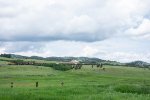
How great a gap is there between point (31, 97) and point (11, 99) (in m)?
2.32

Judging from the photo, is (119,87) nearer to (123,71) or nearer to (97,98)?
(97,98)

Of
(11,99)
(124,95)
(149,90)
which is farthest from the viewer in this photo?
(149,90)

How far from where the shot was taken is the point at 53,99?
3697 cm

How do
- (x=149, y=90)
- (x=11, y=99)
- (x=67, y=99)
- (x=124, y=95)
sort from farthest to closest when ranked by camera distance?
1. (x=149, y=90)
2. (x=124, y=95)
3. (x=67, y=99)
4. (x=11, y=99)

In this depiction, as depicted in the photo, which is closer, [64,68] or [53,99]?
[53,99]

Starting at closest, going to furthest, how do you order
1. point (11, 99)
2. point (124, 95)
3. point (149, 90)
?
point (11, 99)
point (124, 95)
point (149, 90)

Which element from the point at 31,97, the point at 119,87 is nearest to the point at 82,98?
the point at 31,97

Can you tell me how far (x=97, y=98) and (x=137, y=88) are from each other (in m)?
12.5

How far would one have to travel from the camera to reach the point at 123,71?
538ft

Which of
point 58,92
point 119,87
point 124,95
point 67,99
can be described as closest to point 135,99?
point 124,95

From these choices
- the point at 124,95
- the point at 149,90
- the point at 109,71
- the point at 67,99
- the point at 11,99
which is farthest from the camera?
the point at 109,71

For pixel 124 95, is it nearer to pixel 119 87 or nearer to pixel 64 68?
pixel 119 87

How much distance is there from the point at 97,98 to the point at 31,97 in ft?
19.8

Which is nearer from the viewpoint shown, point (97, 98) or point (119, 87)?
point (97, 98)
